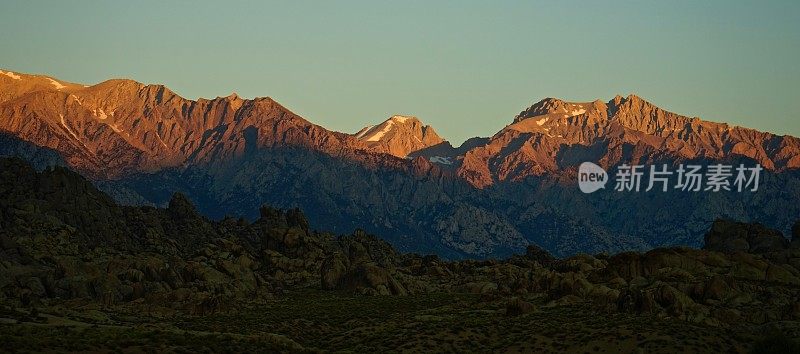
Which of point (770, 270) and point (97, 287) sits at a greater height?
point (770, 270)

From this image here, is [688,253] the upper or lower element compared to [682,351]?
upper

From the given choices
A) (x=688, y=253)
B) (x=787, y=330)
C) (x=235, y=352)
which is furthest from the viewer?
(x=688, y=253)

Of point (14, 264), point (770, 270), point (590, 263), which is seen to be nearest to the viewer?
point (770, 270)

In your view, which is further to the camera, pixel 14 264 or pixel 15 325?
pixel 14 264

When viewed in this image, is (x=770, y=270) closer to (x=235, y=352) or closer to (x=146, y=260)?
(x=235, y=352)

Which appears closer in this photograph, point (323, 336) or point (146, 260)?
point (323, 336)

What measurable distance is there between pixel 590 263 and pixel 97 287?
3473 inches

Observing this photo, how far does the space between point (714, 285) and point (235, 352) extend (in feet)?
196

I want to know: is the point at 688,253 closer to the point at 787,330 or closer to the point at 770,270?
the point at 770,270

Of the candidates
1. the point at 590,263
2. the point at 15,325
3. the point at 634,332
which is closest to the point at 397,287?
the point at 590,263

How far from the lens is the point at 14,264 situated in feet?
566

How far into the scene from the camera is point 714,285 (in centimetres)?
12262

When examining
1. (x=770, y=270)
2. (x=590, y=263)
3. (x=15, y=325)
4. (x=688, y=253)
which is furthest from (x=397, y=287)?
(x=15, y=325)

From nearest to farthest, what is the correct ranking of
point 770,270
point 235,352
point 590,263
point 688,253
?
point 235,352 → point 770,270 → point 688,253 → point 590,263
